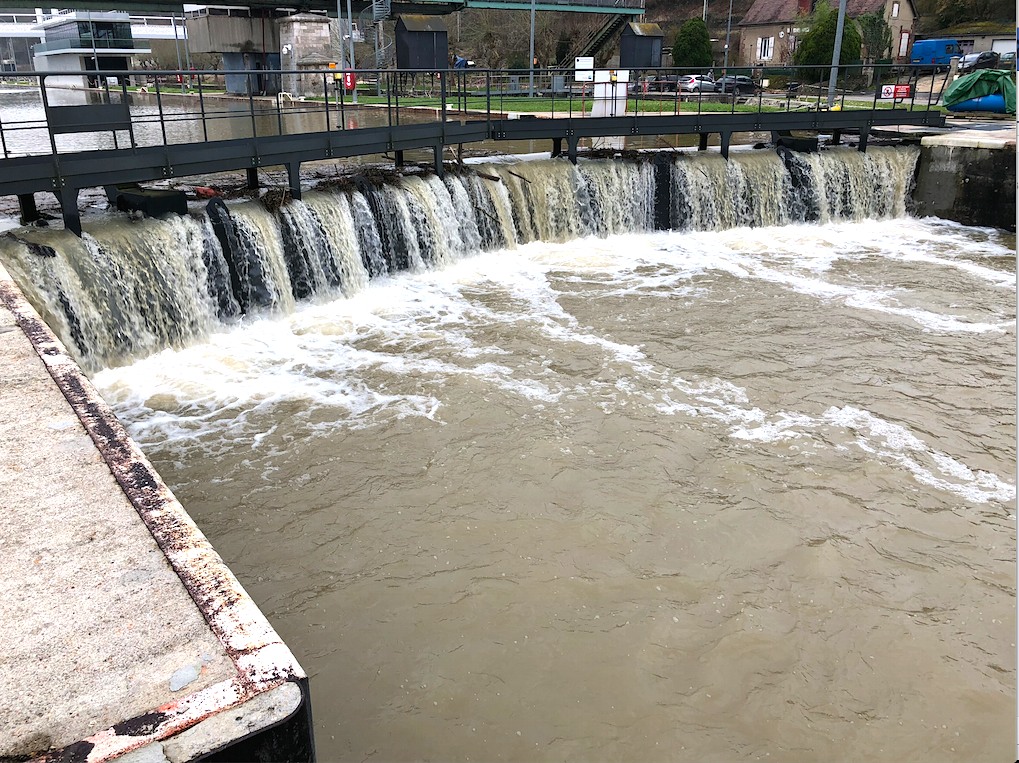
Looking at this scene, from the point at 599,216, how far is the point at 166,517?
1418 cm

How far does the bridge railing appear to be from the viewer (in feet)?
35.0

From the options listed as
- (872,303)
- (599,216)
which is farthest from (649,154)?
(872,303)

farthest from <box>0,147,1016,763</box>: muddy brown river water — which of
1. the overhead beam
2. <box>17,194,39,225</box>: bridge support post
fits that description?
the overhead beam

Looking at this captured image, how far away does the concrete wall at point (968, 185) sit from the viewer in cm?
1894

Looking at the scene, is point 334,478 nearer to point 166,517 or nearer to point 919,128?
point 166,517

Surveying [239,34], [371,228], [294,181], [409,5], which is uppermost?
[409,5]

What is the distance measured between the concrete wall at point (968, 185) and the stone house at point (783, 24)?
42.6 m

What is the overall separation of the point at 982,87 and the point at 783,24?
145ft

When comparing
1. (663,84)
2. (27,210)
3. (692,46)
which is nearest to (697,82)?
(692,46)

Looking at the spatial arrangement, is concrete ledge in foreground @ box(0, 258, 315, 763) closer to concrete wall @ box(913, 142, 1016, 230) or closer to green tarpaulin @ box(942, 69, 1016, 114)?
concrete wall @ box(913, 142, 1016, 230)

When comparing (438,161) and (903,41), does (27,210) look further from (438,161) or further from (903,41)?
(903,41)

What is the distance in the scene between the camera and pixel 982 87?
25062 millimetres

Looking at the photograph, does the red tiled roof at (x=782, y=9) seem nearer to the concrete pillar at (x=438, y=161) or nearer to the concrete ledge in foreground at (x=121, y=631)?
the concrete pillar at (x=438, y=161)

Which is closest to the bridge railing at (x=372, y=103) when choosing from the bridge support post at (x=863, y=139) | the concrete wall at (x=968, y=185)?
the bridge support post at (x=863, y=139)
